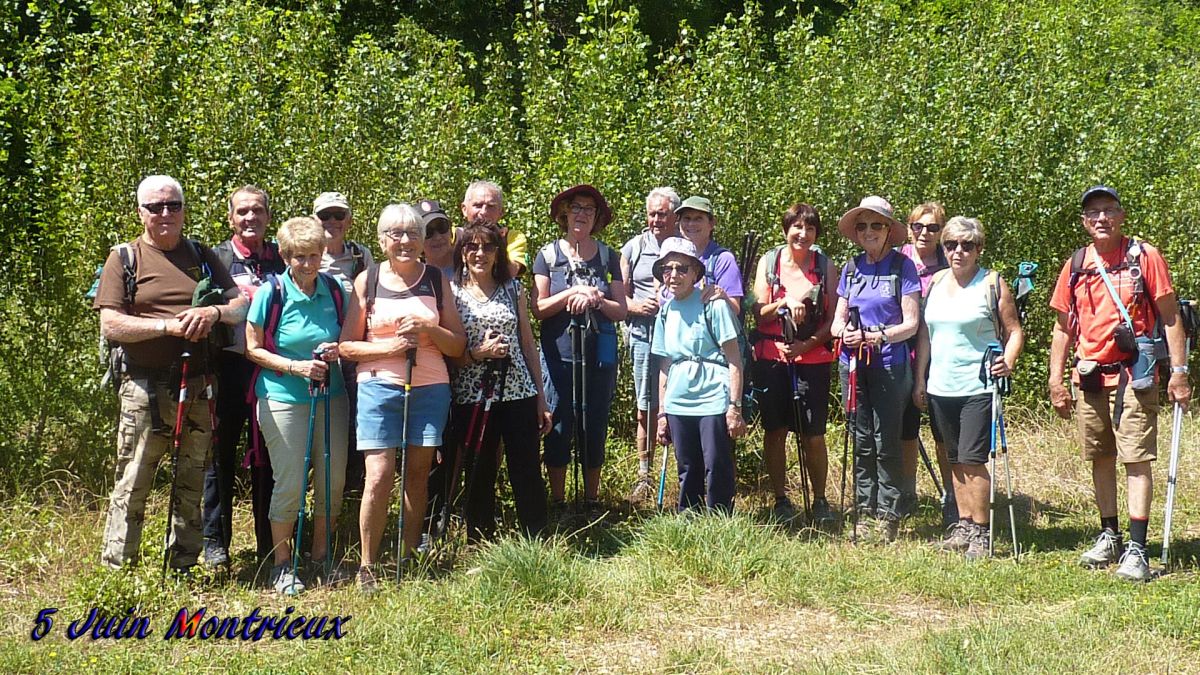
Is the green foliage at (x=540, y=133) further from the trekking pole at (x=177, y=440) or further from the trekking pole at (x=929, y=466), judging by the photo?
the trekking pole at (x=929, y=466)

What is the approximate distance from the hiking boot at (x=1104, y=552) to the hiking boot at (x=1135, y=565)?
0.14 metres

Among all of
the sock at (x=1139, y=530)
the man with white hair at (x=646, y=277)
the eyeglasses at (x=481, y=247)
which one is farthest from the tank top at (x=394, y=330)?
→ the sock at (x=1139, y=530)

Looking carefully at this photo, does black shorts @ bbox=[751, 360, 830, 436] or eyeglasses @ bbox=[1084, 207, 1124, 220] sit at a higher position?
eyeglasses @ bbox=[1084, 207, 1124, 220]

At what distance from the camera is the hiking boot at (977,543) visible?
20.0ft

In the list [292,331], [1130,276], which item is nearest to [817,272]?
[1130,276]

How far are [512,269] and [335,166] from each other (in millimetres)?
2576

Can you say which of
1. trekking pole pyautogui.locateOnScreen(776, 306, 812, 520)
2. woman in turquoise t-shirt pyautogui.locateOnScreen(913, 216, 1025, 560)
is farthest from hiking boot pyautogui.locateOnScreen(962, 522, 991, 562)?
trekking pole pyautogui.locateOnScreen(776, 306, 812, 520)

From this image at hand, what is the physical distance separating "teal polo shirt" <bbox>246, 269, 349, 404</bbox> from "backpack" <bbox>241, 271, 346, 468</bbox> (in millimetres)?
15

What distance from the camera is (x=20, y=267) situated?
24.3ft

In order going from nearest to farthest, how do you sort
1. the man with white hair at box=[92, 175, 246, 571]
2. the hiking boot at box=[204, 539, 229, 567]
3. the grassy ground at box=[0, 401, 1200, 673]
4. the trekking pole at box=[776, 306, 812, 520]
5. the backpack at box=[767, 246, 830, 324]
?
the grassy ground at box=[0, 401, 1200, 673], the man with white hair at box=[92, 175, 246, 571], the hiking boot at box=[204, 539, 229, 567], the trekking pole at box=[776, 306, 812, 520], the backpack at box=[767, 246, 830, 324]

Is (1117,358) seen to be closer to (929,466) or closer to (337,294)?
(929,466)

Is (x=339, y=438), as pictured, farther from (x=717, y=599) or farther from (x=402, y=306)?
(x=717, y=599)

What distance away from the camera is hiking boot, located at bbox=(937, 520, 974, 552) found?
6.22 m

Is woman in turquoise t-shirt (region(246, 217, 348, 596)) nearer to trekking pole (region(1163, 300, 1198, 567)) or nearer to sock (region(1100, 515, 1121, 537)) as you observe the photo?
sock (region(1100, 515, 1121, 537))
